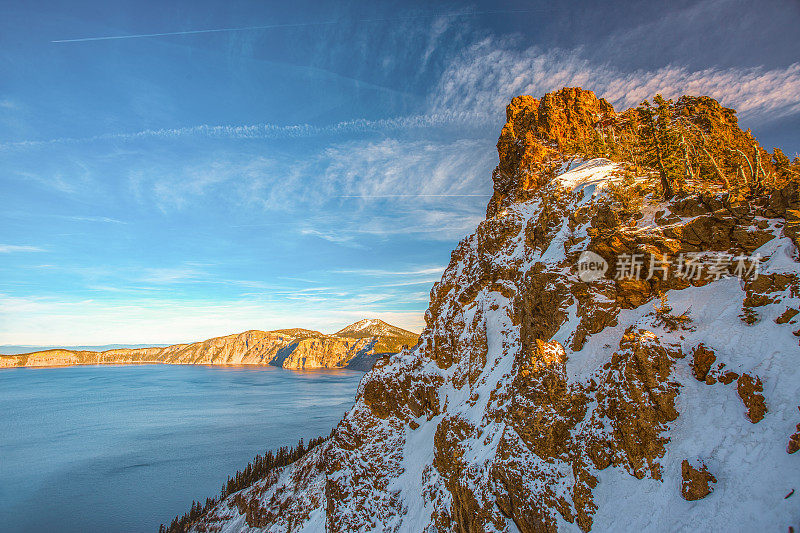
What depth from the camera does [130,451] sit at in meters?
98.2

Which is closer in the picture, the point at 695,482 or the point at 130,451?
the point at 695,482

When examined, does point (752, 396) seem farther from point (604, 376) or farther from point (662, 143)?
point (662, 143)

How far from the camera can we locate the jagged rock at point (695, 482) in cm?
1658

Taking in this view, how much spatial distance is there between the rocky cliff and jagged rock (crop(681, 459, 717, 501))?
0.12m

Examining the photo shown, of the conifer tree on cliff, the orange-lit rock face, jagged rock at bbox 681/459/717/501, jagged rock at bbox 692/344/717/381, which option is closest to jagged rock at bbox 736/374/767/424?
jagged rock at bbox 692/344/717/381

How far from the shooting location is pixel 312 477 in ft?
172

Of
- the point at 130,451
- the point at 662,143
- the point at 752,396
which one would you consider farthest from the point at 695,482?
the point at 130,451

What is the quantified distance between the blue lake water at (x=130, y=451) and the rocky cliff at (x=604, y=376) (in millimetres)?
31997

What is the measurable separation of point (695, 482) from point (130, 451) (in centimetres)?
13456

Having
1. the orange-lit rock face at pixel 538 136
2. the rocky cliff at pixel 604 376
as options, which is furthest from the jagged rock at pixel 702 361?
the orange-lit rock face at pixel 538 136

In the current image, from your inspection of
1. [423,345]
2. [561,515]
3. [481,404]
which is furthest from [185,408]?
[561,515]

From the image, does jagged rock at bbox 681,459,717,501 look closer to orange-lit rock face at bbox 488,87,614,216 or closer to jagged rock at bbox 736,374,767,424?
jagged rock at bbox 736,374,767,424

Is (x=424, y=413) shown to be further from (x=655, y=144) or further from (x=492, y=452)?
(x=655, y=144)

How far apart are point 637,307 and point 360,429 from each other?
1690 inches
